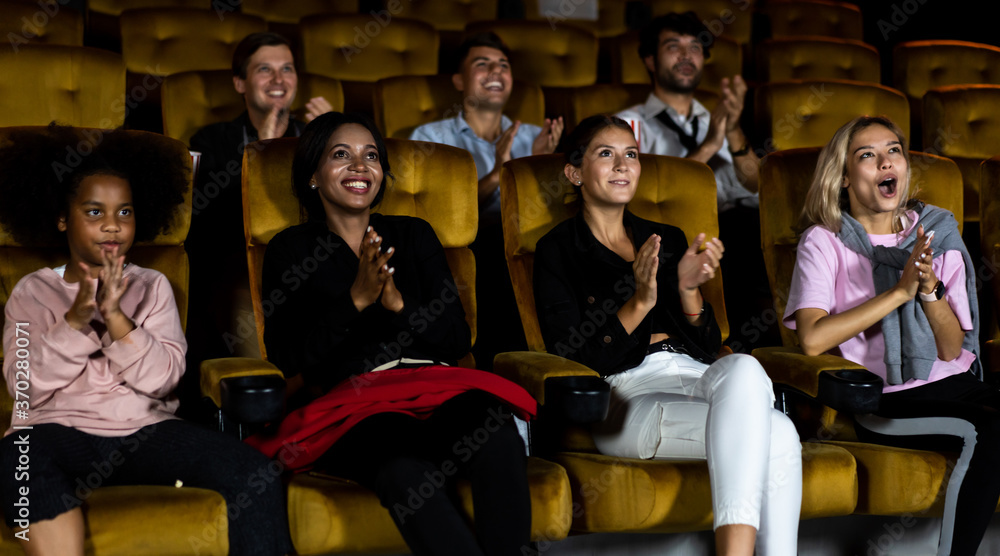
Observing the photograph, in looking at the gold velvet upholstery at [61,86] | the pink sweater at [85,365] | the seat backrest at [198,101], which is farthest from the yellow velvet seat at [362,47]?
the pink sweater at [85,365]

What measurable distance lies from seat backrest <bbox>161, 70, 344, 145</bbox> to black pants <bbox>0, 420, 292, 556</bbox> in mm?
1326

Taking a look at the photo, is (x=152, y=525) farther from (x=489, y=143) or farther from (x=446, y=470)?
(x=489, y=143)

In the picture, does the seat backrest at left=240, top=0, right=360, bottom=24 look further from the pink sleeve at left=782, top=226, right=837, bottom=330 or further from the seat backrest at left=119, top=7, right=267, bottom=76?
the pink sleeve at left=782, top=226, right=837, bottom=330

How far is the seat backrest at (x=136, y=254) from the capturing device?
170 centimetres

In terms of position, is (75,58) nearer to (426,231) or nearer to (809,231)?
(426,231)

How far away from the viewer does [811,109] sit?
117 inches

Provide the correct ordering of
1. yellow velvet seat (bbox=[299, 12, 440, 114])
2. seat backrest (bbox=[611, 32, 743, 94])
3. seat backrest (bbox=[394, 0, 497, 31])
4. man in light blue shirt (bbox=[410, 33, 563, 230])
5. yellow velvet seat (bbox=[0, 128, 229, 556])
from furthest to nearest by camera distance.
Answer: seat backrest (bbox=[394, 0, 497, 31]), seat backrest (bbox=[611, 32, 743, 94]), yellow velvet seat (bbox=[299, 12, 440, 114]), man in light blue shirt (bbox=[410, 33, 563, 230]), yellow velvet seat (bbox=[0, 128, 229, 556])

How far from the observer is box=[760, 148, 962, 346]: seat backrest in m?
2.05

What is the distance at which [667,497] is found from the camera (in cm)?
149

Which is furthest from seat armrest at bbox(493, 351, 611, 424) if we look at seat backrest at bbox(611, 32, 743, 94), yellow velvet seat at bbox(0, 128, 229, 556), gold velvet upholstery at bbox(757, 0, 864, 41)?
gold velvet upholstery at bbox(757, 0, 864, 41)

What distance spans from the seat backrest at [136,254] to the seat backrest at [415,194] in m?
0.12

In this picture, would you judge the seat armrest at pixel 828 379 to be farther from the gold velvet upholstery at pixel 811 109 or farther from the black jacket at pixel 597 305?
the gold velvet upholstery at pixel 811 109

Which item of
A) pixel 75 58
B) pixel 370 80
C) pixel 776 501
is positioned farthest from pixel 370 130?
pixel 370 80

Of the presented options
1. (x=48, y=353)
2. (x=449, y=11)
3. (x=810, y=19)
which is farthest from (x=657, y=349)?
(x=810, y=19)
